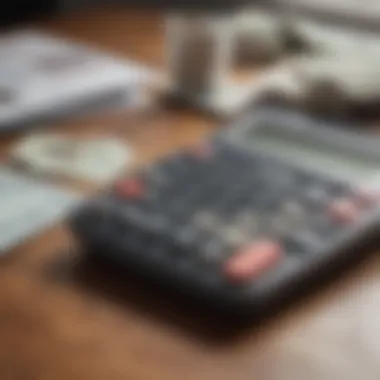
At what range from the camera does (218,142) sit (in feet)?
2.52

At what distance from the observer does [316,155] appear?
76 cm

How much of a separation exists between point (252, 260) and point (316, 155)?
17 centimetres

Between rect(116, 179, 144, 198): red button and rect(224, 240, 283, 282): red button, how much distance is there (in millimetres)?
97

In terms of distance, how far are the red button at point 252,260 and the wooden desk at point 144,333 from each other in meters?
0.03

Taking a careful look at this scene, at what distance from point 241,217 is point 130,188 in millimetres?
79

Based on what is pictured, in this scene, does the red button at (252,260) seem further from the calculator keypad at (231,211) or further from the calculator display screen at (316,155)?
the calculator display screen at (316,155)

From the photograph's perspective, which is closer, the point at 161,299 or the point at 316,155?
the point at 161,299

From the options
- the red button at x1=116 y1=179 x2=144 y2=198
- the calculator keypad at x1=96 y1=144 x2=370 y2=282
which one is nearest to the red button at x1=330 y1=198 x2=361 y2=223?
the calculator keypad at x1=96 y1=144 x2=370 y2=282

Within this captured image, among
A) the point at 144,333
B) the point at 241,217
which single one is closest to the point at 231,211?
the point at 241,217

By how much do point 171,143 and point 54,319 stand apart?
26 cm

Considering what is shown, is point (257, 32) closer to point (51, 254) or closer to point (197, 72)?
point (197, 72)

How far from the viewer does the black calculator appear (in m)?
0.61

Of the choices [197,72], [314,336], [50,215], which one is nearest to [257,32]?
[197,72]

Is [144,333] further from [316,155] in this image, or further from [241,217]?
[316,155]
